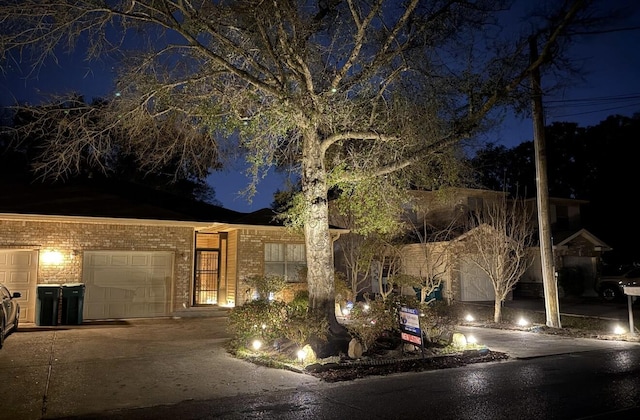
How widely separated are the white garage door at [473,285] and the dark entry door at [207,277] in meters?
10.5

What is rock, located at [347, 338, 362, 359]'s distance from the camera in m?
9.43

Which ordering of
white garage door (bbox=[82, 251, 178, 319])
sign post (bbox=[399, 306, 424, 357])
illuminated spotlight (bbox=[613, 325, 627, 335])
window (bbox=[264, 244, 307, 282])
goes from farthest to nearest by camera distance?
window (bbox=[264, 244, 307, 282]) < white garage door (bbox=[82, 251, 178, 319]) < illuminated spotlight (bbox=[613, 325, 627, 335]) < sign post (bbox=[399, 306, 424, 357])

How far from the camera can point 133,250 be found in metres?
16.0

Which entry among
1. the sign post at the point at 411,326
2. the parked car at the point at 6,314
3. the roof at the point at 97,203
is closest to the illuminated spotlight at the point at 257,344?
the sign post at the point at 411,326

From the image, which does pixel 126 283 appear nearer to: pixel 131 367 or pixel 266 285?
pixel 266 285

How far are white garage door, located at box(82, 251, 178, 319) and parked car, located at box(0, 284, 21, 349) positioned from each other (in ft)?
9.51

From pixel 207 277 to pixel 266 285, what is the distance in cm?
373

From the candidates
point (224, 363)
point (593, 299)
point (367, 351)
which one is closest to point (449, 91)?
point (367, 351)

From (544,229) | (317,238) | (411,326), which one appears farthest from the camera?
(544,229)

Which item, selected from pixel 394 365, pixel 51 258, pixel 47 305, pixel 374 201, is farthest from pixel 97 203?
pixel 394 365

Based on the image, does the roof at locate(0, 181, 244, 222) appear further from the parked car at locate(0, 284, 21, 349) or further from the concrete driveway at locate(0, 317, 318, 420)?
the concrete driveway at locate(0, 317, 318, 420)

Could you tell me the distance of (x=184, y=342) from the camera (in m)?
11.5

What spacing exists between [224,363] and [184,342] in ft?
8.76

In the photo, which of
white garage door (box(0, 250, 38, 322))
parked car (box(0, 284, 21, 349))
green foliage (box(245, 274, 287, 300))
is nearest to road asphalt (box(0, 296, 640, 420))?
parked car (box(0, 284, 21, 349))
